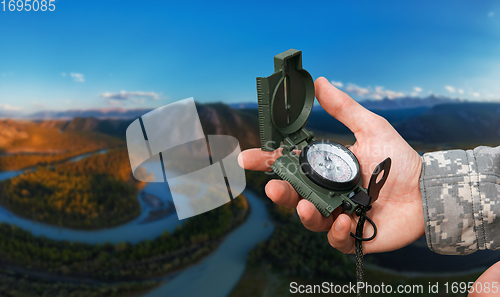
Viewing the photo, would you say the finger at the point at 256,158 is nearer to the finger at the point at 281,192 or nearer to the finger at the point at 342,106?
the finger at the point at 281,192

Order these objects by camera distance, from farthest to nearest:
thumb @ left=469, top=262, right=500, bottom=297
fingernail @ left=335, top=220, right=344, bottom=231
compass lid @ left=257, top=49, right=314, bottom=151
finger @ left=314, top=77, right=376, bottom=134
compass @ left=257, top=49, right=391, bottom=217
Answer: finger @ left=314, top=77, right=376, bottom=134 → compass lid @ left=257, top=49, right=314, bottom=151 → compass @ left=257, top=49, right=391, bottom=217 → fingernail @ left=335, top=220, right=344, bottom=231 → thumb @ left=469, top=262, right=500, bottom=297

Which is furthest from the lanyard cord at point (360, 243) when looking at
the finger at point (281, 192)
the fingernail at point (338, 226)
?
the finger at point (281, 192)

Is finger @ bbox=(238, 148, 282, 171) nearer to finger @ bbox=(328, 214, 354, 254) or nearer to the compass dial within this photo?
the compass dial

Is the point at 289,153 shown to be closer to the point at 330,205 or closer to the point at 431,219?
the point at 330,205

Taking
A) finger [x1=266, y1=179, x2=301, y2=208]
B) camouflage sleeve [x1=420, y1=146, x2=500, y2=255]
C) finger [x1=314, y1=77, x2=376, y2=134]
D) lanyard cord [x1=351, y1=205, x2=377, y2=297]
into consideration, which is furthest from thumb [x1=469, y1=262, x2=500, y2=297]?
finger [x1=314, y1=77, x2=376, y2=134]

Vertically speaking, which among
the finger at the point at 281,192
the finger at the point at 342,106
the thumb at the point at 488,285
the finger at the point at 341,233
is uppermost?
the finger at the point at 342,106

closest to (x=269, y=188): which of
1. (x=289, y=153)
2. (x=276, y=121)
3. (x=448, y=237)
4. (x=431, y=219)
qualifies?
(x=289, y=153)
